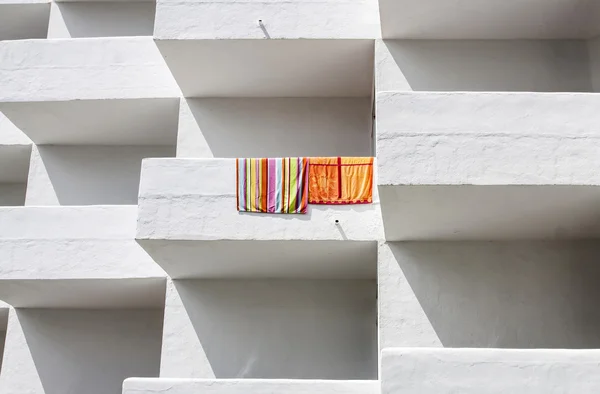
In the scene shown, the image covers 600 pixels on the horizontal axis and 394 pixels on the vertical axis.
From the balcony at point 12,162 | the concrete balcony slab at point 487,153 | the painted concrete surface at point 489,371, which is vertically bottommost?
the painted concrete surface at point 489,371

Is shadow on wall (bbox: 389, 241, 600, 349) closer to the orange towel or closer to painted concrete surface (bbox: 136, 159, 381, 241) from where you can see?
painted concrete surface (bbox: 136, 159, 381, 241)

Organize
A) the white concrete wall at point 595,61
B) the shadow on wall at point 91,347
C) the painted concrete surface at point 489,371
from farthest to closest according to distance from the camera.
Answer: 1. the shadow on wall at point 91,347
2. the white concrete wall at point 595,61
3. the painted concrete surface at point 489,371

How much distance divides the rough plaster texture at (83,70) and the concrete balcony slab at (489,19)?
465 cm

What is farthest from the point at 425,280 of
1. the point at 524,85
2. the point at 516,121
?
the point at 524,85

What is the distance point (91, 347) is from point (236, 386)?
17.3 feet

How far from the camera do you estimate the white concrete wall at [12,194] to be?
1783 centimetres

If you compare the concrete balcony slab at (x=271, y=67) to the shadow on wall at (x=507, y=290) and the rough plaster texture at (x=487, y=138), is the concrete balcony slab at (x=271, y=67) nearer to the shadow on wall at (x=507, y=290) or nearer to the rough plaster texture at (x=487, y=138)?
the rough plaster texture at (x=487, y=138)

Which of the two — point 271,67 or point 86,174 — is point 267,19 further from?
point 86,174

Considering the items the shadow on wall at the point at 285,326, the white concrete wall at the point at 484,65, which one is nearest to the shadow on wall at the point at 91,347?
the shadow on wall at the point at 285,326

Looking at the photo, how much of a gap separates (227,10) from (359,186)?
407cm

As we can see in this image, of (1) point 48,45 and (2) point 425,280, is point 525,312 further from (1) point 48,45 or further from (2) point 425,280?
(1) point 48,45

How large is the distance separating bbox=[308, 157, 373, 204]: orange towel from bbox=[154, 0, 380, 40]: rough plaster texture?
8.13ft

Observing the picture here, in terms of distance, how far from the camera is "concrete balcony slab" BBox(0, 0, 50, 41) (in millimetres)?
18234

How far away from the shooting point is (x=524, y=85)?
13.6 m
